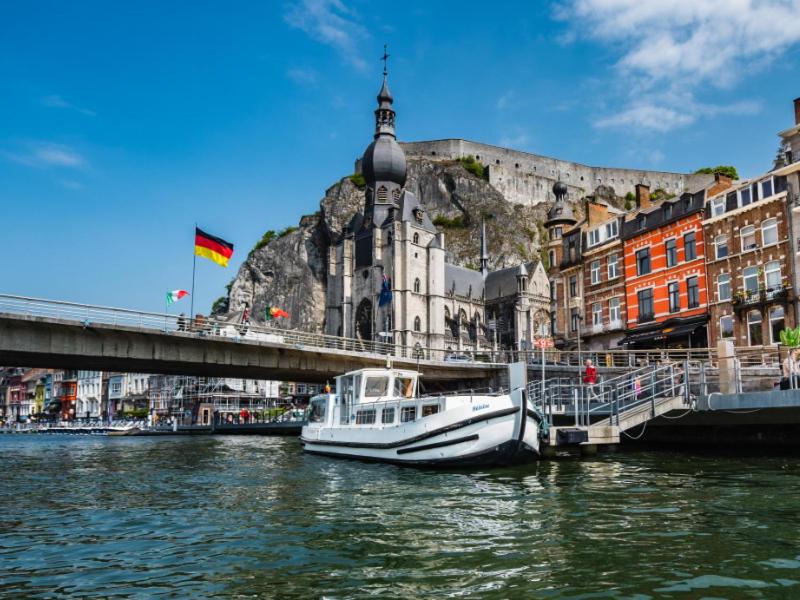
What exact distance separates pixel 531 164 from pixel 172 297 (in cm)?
8870

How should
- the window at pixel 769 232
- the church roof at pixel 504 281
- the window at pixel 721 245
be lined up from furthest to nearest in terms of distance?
the church roof at pixel 504 281
the window at pixel 721 245
the window at pixel 769 232

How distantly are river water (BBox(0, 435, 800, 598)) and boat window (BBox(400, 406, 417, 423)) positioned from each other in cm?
331

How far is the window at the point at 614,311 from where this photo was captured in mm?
40159

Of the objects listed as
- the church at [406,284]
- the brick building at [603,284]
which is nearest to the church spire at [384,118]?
the church at [406,284]

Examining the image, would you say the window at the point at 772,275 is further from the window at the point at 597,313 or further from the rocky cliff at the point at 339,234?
the rocky cliff at the point at 339,234

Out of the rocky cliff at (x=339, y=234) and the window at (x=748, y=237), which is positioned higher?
the rocky cliff at (x=339, y=234)

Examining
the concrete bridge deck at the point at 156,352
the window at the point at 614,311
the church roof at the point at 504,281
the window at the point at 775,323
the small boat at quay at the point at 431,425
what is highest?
the church roof at the point at 504,281

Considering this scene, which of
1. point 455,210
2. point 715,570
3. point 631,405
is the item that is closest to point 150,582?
point 715,570

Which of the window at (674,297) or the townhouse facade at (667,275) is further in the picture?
the window at (674,297)

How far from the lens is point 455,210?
105m

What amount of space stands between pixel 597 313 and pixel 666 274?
638cm

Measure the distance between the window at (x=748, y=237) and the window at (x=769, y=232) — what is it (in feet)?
1.89

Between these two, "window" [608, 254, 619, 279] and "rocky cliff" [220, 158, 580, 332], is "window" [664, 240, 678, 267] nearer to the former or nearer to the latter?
"window" [608, 254, 619, 279]

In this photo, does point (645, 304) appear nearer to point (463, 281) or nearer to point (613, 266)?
point (613, 266)
